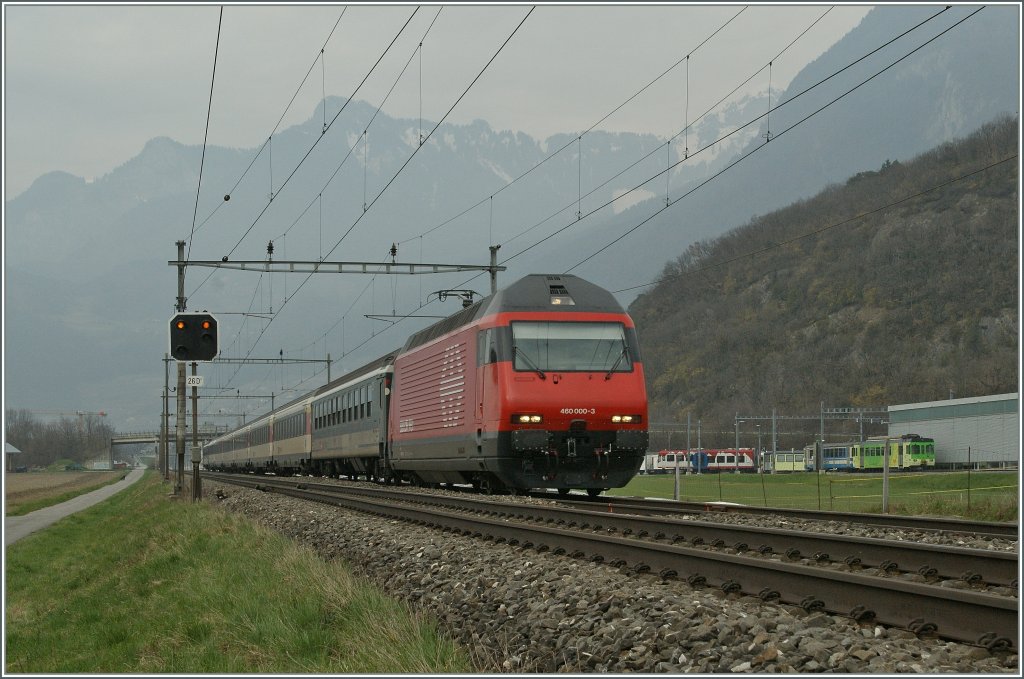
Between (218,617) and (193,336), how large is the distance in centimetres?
1299

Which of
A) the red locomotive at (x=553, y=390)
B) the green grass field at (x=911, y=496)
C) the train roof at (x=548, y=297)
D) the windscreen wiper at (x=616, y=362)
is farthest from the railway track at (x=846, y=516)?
the train roof at (x=548, y=297)

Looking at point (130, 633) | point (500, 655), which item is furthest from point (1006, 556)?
point (130, 633)

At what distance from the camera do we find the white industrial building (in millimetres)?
74125

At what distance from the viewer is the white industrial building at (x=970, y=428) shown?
7412 centimetres

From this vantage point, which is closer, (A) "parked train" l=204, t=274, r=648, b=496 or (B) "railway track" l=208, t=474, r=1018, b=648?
(B) "railway track" l=208, t=474, r=1018, b=648

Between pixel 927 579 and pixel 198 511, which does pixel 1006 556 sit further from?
pixel 198 511

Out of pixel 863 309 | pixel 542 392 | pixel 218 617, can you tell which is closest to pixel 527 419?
pixel 542 392

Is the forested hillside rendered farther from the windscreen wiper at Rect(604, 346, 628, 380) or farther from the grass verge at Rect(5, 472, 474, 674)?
the grass verge at Rect(5, 472, 474, 674)

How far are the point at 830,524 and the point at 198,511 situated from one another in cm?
1535

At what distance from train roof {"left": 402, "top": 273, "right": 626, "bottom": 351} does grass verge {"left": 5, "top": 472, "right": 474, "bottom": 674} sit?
262 inches

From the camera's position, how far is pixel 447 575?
39.7 feet

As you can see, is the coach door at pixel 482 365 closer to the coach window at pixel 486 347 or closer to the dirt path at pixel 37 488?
the coach window at pixel 486 347

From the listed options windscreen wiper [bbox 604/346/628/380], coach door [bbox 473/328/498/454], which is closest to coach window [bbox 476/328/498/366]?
coach door [bbox 473/328/498/454]

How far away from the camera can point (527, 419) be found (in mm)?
22406
